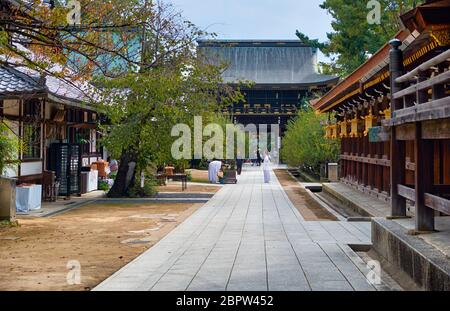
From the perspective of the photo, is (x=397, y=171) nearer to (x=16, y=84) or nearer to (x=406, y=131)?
(x=406, y=131)

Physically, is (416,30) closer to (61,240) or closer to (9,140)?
(61,240)

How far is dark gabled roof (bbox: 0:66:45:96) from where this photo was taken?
12.9m

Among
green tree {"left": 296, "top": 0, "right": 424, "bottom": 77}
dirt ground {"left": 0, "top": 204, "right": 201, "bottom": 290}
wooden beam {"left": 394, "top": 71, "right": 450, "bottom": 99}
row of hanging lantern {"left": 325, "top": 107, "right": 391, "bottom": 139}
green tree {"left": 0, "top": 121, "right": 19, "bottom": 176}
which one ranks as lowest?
dirt ground {"left": 0, "top": 204, "right": 201, "bottom": 290}

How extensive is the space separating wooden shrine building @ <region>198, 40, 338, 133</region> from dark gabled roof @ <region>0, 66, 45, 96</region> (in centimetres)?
3735

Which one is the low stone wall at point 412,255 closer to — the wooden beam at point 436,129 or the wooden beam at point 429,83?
the wooden beam at point 436,129

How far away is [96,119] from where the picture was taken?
25609mm

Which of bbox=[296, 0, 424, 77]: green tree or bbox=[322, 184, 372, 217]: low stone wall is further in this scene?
bbox=[296, 0, 424, 77]: green tree

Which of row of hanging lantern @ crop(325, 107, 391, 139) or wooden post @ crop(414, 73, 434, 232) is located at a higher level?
row of hanging lantern @ crop(325, 107, 391, 139)

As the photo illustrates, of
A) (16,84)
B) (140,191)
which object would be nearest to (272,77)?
(140,191)

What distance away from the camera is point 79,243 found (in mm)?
10094

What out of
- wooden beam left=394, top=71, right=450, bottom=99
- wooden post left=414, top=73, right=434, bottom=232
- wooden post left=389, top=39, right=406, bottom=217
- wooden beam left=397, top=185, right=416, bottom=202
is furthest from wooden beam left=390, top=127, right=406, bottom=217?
wooden post left=414, top=73, right=434, bottom=232

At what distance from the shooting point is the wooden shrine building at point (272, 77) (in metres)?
54.2

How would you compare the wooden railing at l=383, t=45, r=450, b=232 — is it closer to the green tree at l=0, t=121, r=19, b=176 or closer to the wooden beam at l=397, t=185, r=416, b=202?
the wooden beam at l=397, t=185, r=416, b=202

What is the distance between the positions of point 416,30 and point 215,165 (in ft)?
79.2
